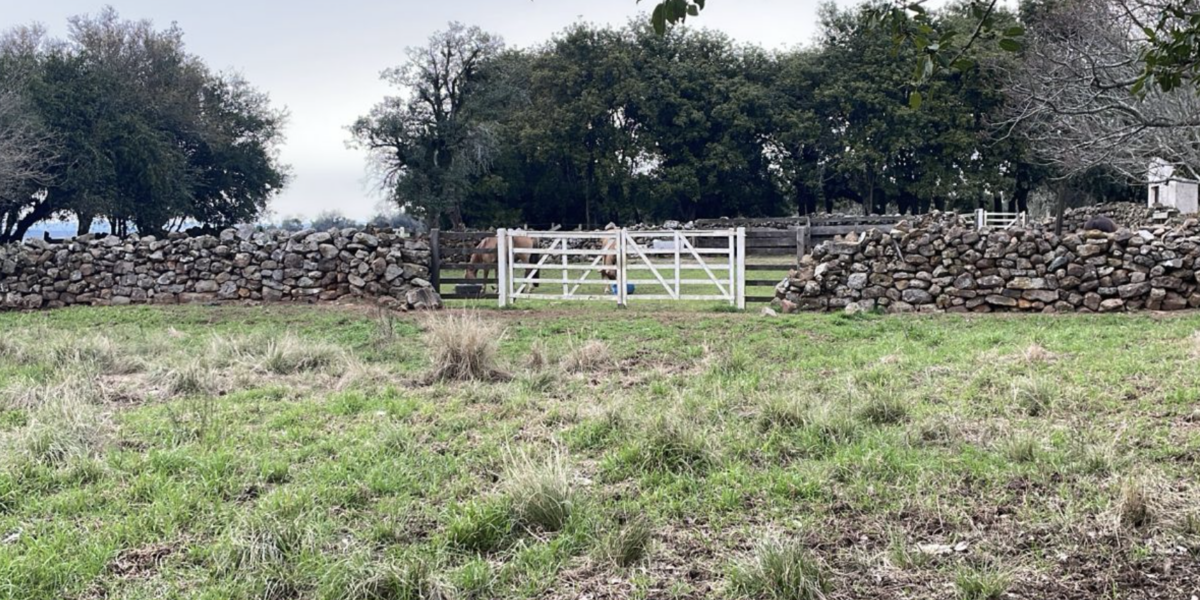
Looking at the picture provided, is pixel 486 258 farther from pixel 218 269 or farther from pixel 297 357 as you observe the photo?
pixel 297 357

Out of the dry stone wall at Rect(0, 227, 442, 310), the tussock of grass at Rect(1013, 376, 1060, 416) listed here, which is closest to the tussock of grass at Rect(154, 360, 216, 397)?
the tussock of grass at Rect(1013, 376, 1060, 416)

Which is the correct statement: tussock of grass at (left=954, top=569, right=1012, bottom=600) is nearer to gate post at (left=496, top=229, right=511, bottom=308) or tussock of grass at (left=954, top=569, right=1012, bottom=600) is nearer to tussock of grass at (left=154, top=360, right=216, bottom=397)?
tussock of grass at (left=154, top=360, right=216, bottom=397)

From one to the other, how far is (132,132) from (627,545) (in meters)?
31.9

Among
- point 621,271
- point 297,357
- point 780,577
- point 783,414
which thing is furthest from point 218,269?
point 780,577

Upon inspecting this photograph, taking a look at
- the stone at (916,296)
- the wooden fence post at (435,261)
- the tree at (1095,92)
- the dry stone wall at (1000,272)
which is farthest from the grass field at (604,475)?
the tree at (1095,92)

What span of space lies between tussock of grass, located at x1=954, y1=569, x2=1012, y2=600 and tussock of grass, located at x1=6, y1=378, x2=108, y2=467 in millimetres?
4216

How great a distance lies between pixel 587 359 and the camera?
7.34 m

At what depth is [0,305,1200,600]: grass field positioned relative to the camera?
3043 mm

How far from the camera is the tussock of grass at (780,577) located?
286 cm

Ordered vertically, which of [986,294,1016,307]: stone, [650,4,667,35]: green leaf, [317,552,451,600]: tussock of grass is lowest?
[317,552,451,600]: tussock of grass

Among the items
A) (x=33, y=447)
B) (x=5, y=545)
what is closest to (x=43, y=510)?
(x=5, y=545)

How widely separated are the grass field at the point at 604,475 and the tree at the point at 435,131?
3020cm

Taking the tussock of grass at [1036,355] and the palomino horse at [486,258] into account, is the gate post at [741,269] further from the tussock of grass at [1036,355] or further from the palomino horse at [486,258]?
the tussock of grass at [1036,355]

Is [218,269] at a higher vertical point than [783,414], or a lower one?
higher
